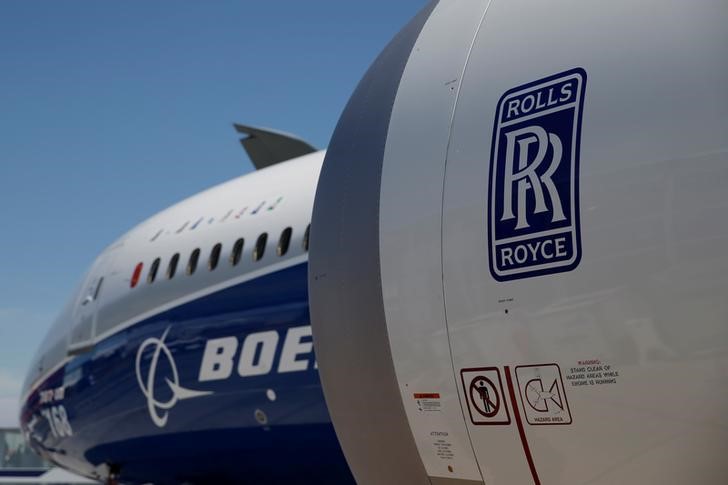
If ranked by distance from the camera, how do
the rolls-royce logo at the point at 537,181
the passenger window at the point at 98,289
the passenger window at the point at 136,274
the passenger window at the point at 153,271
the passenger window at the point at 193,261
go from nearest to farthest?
the rolls-royce logo at the point at 537,181
the passenger window at the point at 193,261
the passenger window at the point at 153,271
the passenger window at the point at 136,274
the passenger window at the point at 98,289

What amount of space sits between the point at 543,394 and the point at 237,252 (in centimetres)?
504

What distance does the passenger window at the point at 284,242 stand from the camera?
299 inches

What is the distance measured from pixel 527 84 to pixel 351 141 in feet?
3.81

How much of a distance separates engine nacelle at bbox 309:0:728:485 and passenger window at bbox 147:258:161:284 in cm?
511

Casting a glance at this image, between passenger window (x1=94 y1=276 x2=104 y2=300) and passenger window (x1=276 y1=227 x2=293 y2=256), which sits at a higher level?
→ passenger window (x1=276 y1=227 x2=293 y2=256)

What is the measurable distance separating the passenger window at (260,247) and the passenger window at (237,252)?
0.76ft

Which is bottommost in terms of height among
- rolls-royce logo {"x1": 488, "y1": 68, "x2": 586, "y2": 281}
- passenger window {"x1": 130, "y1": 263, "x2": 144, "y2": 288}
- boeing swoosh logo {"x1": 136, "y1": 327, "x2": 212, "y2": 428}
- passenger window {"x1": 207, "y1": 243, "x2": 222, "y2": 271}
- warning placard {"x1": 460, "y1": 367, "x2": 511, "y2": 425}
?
boeing swoosh logo {"x1": 136, "y1": 327, "x2": 212, "y2": 428}

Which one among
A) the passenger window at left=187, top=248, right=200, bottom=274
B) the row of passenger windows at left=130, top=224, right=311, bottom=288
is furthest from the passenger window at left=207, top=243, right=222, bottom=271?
the passenger window at left=187, top=248, right=200, bottom=274

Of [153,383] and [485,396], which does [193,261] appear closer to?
[153,383]

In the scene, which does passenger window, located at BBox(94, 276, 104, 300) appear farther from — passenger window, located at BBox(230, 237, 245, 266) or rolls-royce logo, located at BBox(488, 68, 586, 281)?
rolls-royce logo, located at BBox(488, 68, 586, 281)

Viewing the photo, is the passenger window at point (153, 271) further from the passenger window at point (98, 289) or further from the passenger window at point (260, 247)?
the passenger window at point (260, 247)

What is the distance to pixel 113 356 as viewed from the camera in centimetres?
953

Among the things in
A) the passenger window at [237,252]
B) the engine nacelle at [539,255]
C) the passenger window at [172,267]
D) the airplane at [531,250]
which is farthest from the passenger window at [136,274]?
the engine nacelle at [539,255]

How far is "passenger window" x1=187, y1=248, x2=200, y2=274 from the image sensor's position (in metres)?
8.61
